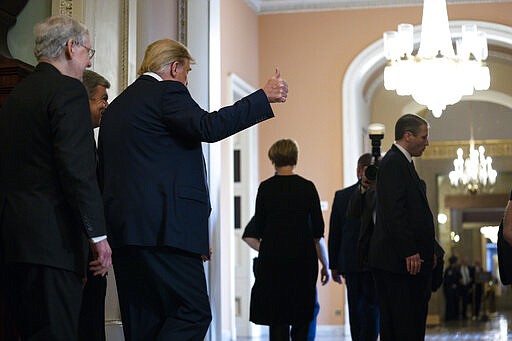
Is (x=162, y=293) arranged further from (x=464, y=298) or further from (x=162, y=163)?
(x=464, y=298)

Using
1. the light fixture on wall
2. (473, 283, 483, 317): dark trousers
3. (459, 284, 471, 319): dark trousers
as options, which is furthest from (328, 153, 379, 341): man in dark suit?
(473, 283, 483, 317): dark trousers

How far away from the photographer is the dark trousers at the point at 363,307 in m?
5.70

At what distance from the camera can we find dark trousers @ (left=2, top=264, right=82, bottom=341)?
2.74 meters

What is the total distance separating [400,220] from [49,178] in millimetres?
2203

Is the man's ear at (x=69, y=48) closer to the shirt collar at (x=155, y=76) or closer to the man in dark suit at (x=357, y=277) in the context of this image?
the shirt collar at (x=155, y=76)

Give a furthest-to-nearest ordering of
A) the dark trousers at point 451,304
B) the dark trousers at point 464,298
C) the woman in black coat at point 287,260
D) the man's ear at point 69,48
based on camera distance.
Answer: the dark trousers at point 464,298 → the dark trousers at point 451,304 → the woman in black coat at point 287,260 → the man's ear at point 69,48

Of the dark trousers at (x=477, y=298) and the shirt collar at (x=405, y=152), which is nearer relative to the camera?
the shirt collar at (x=405, y=152)

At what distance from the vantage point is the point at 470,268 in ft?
70.8

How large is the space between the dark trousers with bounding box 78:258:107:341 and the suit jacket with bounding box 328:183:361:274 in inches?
92.7

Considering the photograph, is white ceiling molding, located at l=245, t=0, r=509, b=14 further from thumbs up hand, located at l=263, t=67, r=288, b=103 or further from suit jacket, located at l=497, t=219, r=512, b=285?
thumbs up hand, located at l=263, t=67, r=288, b=103

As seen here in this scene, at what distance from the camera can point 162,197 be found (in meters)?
3.20

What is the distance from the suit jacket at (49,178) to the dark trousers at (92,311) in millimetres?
548

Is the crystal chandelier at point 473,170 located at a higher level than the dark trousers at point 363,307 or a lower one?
higher

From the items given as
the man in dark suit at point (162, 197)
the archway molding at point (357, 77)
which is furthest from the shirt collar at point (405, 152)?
the archway molding at point (357, 77)
